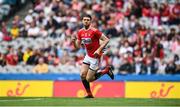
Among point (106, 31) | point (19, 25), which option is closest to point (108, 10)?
point (106, 31)

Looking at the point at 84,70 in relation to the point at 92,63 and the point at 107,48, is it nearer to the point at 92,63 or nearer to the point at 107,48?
the point at 92,63

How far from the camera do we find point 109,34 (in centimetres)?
2625

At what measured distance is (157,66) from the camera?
77.0ft

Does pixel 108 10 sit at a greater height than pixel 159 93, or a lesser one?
greater

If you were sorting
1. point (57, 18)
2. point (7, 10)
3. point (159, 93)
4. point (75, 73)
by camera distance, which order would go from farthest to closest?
point (7, 10) < point (57, 18) < point (75, 73) < point (159, 93)

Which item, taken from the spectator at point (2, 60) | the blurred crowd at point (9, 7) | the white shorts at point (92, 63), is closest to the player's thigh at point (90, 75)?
the white shorts at point (92, 63)

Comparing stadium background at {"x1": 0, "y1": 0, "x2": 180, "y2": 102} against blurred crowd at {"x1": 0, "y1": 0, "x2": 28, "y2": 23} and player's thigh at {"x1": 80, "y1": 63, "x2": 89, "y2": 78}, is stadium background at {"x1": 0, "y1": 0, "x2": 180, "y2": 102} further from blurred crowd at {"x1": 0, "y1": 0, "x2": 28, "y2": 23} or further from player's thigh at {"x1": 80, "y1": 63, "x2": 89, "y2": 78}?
player's thigh at {"x1": 80, "y1": 63, "x2": 89, "y2": 78}

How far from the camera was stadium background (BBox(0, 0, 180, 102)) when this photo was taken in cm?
2261

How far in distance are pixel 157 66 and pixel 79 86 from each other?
325 centimetres

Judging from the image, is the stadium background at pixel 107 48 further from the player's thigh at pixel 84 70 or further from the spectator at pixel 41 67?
the player's thigh at pixel 84 70

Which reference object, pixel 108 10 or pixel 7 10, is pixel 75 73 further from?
pixel 7 10

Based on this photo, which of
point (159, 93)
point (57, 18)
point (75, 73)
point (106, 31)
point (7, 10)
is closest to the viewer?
point (159, 93)

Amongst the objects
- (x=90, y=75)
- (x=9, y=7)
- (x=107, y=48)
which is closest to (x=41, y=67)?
(x=107, y=48)

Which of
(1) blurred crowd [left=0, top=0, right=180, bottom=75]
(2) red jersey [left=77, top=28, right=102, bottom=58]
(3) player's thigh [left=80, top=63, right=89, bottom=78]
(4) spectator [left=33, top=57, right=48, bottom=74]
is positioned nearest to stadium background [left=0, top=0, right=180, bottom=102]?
(1) blurred crowd [left=0, top=0, right=180, bottom=75]
